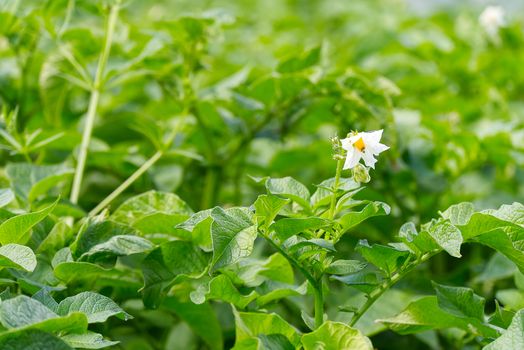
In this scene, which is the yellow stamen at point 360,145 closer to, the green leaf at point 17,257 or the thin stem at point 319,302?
the thin stem at point 319,302

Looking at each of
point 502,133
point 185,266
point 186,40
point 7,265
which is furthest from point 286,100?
point 7,265

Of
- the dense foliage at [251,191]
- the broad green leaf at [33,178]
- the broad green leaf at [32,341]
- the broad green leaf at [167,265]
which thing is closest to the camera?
the broad green leaf at [32,341]

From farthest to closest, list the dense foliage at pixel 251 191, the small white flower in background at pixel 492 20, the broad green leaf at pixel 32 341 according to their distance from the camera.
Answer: the small white flower in background at pixel 492 20
the dense foliage at pixel 251 191
the broad green leaf at pixel 32 341

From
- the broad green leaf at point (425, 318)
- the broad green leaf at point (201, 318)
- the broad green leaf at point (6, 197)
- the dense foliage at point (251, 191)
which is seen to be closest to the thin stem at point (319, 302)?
the dense foliage at point (251, 191)

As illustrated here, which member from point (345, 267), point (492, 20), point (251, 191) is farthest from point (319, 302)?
point (492, 20)

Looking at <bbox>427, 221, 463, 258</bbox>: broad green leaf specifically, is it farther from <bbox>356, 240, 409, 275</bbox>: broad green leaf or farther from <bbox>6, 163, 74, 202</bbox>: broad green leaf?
<bbox>6, 163, 74, 202</bbox>: broad green leaf

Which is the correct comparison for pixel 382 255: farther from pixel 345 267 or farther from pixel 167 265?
pixel 167 265

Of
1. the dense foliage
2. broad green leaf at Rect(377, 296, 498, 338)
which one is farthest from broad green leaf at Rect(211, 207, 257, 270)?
broad green leaf at Rect(377, 296, 498, 338)
